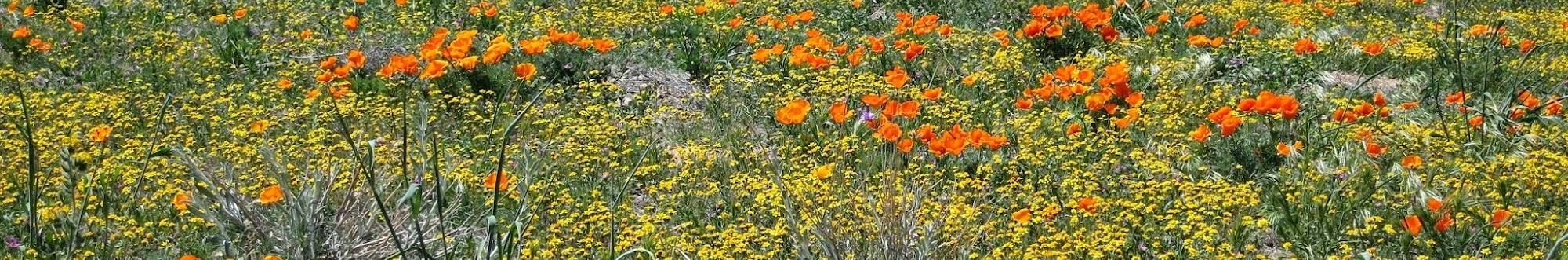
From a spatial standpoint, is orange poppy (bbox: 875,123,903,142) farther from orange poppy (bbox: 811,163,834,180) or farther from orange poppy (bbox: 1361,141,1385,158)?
orange poppy (bbox: 1361,141,1385,158)

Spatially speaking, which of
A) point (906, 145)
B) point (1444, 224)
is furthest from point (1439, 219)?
point (906, 145)

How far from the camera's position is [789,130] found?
179 inches

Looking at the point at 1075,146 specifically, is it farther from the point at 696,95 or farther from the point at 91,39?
the point at 91,39

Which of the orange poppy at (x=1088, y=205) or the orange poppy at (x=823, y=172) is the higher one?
the orange poppy at (x=1088, y=205)

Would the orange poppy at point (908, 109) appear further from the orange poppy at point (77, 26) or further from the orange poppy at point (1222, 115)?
the orange poppy at point (77, 26)

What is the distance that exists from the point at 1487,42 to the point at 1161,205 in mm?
2826

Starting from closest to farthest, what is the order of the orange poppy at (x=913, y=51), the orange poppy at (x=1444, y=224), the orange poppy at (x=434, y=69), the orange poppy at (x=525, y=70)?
1. the orange poppy at (x=1444, y=224)
2. the orange poppy at (x=434, y=69)
3. the orange poppy at (x=525, y=70)
4. the orange poppy at (x=913, y=51)

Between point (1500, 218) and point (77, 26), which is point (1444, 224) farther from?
point (77, 26)

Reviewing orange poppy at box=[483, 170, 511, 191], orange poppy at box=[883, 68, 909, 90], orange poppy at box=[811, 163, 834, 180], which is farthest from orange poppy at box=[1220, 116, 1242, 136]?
orange poppy at box=[483, 170, 511, 191]

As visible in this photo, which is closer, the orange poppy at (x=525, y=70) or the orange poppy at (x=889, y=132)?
the orange poppy at (x=889, y=132)

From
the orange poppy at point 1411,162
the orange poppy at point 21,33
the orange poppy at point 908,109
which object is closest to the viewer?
the orange poppy at point 1411,162

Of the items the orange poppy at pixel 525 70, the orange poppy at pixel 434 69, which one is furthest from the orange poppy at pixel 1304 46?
the orange poppy at pixel 434 69

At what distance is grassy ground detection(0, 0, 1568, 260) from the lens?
11.0 feet

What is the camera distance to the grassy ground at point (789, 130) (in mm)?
3365
